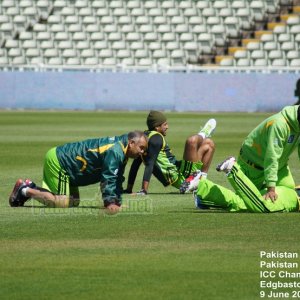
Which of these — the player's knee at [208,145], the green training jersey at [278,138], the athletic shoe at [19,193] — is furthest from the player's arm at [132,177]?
the green training jersey at [278,138]

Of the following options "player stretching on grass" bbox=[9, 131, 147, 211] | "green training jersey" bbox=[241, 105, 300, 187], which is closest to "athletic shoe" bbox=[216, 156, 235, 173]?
"green training jersey" bbox=[241, 105, 300, 187]

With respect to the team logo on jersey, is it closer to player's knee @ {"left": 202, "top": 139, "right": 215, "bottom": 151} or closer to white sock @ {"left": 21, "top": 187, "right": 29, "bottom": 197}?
white sock @ {"left": 21, "top": 187, "right": 29, "bottom": 197}

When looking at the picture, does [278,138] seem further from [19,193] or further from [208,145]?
[208,145]

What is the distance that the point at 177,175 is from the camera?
14.8 meters

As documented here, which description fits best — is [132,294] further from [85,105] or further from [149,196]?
[85,105]

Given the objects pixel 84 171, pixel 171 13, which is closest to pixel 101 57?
pixel 171 13

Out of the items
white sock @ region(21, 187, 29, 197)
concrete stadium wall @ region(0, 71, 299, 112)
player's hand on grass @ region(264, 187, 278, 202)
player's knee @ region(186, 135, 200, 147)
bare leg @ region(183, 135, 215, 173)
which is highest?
concrete stadium wall @ region(0, 71, 299, 112)

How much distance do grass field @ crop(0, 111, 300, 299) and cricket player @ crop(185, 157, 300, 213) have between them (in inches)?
6.8

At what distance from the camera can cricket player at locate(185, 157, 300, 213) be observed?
38.2ft

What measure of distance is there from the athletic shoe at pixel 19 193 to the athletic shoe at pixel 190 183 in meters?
2.59

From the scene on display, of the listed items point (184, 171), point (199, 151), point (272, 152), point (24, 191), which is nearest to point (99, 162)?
point (24, 191)

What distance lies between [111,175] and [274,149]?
170 cm

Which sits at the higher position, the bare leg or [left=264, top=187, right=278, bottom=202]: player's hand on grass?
the bare leg

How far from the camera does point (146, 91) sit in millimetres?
39812
